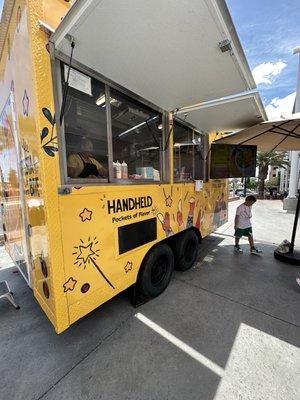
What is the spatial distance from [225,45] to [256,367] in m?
2.91

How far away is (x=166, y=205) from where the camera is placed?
2.98m

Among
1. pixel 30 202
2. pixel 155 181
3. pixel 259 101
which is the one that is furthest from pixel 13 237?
pixel 259 101

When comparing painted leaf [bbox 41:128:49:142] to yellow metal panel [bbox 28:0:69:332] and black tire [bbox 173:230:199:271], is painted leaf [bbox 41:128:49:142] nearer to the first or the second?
yellow metal panel [bbox 28:0:69:332]

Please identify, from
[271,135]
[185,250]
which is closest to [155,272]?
[185,250]

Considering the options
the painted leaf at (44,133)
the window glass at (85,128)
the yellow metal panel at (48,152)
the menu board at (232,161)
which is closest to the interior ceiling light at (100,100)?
the window glass at (85,128)

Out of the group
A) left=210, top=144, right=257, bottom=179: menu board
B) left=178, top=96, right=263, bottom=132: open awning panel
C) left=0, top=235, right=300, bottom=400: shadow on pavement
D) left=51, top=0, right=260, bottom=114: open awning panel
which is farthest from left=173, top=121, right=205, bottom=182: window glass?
left=0, top=235, right=300, bottom=400: shadow on pavement

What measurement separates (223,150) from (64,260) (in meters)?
4.10

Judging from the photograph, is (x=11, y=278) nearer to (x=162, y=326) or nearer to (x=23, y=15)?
(x=162, y=326)

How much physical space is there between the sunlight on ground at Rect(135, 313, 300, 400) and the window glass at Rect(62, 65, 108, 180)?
6.54ft

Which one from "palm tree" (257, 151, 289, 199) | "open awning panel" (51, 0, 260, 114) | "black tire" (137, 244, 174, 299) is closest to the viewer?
"open awning panel" (51, 0, 260, 114)

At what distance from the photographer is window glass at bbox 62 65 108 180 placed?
6.48ft

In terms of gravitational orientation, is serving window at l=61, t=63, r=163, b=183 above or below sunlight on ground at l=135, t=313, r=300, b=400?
above

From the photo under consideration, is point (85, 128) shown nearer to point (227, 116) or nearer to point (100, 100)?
point (100, 100)

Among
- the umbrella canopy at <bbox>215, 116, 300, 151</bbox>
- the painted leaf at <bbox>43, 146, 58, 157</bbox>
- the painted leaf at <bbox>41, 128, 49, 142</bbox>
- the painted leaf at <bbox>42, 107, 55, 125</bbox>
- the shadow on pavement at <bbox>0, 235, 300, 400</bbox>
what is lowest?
the shadow on pavement at <bbox>0, 235, 300, 400</bbox>
